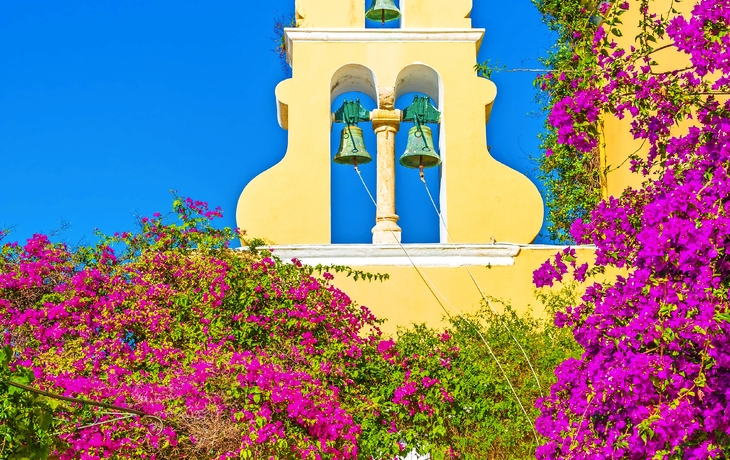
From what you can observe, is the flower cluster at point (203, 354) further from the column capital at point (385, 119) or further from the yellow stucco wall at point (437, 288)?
the column capital at point (385, 119)

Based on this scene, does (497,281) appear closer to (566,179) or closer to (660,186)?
(566,179)

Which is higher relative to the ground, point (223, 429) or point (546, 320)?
point (546, 320)

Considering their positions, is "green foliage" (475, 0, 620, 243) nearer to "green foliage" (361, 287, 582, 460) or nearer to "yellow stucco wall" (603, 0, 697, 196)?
"yellow stucco wall" (603, 0, 697, 196)

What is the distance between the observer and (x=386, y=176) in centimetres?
1001

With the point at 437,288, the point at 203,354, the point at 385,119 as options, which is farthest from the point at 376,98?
the point at 203,354

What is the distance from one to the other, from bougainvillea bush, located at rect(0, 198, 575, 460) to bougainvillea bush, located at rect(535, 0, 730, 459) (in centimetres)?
224

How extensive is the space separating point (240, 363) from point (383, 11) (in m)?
5.19

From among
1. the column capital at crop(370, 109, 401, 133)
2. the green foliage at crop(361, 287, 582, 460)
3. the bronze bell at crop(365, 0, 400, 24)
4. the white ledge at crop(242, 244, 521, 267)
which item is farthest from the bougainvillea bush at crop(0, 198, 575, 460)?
the bronze bell at crop(365, 0, 400, 24)

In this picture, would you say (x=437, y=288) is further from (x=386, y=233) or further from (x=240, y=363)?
(x=240, y=363)

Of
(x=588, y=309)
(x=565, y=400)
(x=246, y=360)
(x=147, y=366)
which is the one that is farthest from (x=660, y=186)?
(x=147, y=366)

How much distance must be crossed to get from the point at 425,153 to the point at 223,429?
413 cm

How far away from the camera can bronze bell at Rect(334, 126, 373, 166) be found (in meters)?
9.95

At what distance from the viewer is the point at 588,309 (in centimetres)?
520

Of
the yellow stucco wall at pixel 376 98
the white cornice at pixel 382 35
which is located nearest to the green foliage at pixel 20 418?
the yellow stucco wall at pixel 376 98
